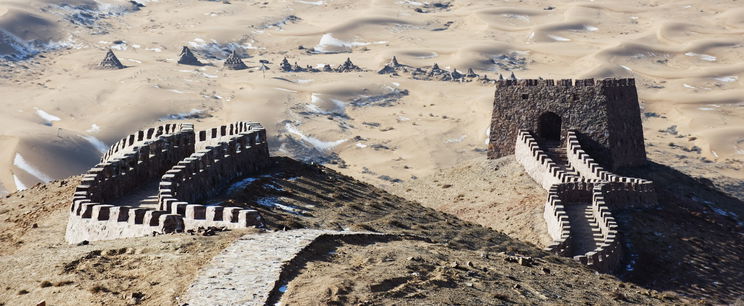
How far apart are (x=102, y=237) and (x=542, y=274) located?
33.8ft

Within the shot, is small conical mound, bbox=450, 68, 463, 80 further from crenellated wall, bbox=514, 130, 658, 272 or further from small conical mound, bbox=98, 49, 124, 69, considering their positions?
crenellated wall, bbox=514, 130, 658, 272

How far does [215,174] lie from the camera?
38.0 metres

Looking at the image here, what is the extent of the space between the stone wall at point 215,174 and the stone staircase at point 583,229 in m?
11.2

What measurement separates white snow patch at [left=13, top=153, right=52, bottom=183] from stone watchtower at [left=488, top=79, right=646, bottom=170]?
123 ft

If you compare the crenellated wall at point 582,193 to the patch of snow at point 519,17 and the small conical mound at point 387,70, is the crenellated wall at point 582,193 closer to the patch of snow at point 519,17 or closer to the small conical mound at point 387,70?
the small conical mound at point 387,70

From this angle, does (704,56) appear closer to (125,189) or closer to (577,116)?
(577,116)

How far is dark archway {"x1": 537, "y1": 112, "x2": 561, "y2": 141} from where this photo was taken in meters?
56.3

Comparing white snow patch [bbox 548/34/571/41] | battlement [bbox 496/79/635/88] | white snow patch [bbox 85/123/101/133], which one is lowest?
white snow patch [bbox 85/123/101/133]

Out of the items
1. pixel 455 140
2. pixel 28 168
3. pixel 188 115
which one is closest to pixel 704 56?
pixel 455 140

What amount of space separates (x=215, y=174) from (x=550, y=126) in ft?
75.2

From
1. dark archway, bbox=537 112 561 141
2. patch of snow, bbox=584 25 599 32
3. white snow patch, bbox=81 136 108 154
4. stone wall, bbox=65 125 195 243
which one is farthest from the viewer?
patch of snow, bbox=584 25 599 32

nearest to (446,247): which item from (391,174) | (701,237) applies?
(701,237)

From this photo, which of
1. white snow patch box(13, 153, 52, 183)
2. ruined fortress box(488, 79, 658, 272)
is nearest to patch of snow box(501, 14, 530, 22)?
white snow patch box(13, 153, 52, 183)

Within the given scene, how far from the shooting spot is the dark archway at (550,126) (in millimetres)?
56312
